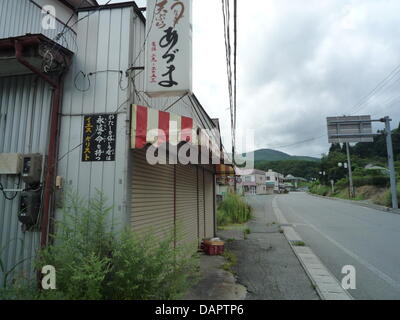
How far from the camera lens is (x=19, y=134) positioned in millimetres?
4840

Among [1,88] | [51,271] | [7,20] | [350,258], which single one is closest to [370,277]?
[350,258]

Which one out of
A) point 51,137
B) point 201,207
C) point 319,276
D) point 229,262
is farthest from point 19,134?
Result: point 319,276

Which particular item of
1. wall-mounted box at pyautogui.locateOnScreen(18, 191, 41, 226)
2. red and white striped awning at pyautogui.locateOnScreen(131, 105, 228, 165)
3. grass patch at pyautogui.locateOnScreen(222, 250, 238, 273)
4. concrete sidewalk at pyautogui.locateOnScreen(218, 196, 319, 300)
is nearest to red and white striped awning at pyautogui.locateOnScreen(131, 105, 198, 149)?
red and white striped awning at pyautogui.locateOnScreen(131, 105, 228, 165)

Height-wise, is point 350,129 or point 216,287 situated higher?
point 350,129

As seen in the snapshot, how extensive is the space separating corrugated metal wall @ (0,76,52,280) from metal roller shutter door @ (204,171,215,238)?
751 cm

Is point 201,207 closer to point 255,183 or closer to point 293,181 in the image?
point 255,183

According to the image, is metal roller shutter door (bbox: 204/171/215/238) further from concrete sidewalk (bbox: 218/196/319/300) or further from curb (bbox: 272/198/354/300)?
curb (bbox: 272/198/354/300)

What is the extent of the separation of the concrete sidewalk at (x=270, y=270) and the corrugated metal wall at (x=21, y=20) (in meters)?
7.07

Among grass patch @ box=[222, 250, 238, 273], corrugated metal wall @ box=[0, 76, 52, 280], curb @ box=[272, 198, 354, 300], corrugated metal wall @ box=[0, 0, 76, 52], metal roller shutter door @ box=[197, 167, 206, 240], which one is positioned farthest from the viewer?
metal roller shutter door @ box=[197, 167, 206, 240]

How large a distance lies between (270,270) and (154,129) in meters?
4.99

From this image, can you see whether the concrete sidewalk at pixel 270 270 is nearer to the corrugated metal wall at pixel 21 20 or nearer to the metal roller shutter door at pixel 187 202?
the metal roller shutter door at pixel 187 202

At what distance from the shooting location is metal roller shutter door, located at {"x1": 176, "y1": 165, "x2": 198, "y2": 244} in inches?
298

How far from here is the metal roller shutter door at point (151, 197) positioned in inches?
189

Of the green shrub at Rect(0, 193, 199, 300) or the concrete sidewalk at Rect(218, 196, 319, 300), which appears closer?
the green shrub at Rect(0, 193, 199, 300)
